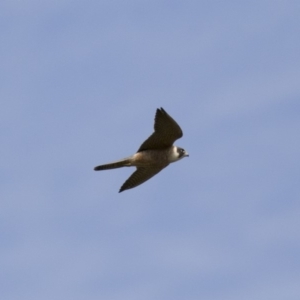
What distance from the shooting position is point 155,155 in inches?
1051

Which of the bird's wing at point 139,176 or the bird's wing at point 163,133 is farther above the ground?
the bird's wing at point 163,133

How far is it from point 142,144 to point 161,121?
1.12m

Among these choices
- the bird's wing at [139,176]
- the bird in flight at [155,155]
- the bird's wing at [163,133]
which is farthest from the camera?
the bird's wing at [139,176]

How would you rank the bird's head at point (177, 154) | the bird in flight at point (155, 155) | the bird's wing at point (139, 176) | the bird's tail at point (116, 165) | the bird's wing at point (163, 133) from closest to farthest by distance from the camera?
the bird's wing at point (163, 133) < the bird in flight at point (155, 155) < the bird's tail at point (116, 165) < the bird's head at point (177, 154) < the bird's wing at point (139, 176)

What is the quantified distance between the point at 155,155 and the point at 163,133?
0.81 meters

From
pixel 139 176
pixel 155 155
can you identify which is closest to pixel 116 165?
pixel 155 155

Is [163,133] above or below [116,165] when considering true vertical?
above

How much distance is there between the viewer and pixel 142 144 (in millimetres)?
26516

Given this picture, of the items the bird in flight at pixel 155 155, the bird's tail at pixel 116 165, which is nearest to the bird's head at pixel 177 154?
the bird in flight at pixel 155 155

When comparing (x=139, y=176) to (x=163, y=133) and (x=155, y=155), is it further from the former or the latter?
(x=163, y=133)

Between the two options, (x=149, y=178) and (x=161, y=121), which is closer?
(x=161, y=121)

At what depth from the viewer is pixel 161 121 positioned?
25.6m

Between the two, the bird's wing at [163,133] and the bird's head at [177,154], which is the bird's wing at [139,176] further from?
the bird's wing at [163,133]

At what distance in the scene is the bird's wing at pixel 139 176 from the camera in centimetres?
2722
